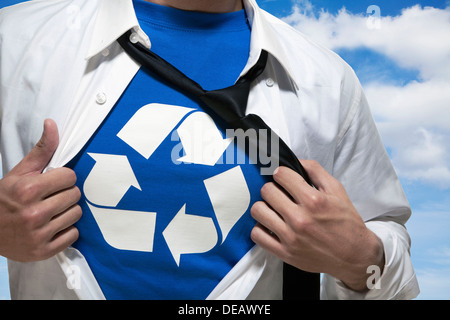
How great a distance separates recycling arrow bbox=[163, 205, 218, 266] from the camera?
1104mm

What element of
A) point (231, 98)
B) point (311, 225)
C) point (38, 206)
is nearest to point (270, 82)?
point (231, 98)

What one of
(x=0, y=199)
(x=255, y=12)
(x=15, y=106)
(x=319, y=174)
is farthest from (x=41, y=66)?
(x=319, y=174)

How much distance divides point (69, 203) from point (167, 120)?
272mm

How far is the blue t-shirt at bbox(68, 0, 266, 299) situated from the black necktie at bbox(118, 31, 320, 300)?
0.03 metres

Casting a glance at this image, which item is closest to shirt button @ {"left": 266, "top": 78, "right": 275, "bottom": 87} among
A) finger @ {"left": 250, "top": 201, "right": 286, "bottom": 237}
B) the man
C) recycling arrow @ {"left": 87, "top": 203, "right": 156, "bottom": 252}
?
the man

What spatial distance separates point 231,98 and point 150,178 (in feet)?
0.82

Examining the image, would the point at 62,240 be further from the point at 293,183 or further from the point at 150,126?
the point at 293,183

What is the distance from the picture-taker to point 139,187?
109 centimetres

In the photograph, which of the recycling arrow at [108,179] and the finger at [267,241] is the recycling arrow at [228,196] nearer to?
the finger at [267,241]

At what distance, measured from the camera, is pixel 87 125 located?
1.08 m

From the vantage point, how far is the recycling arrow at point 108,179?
108 centimetres

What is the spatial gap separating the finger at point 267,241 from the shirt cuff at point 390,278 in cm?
23

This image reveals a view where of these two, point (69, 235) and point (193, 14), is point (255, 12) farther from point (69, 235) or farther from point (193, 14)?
point (69, 235)

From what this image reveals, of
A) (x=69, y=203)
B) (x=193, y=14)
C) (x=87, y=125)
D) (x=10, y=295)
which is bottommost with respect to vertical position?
(x=10, y=295)
